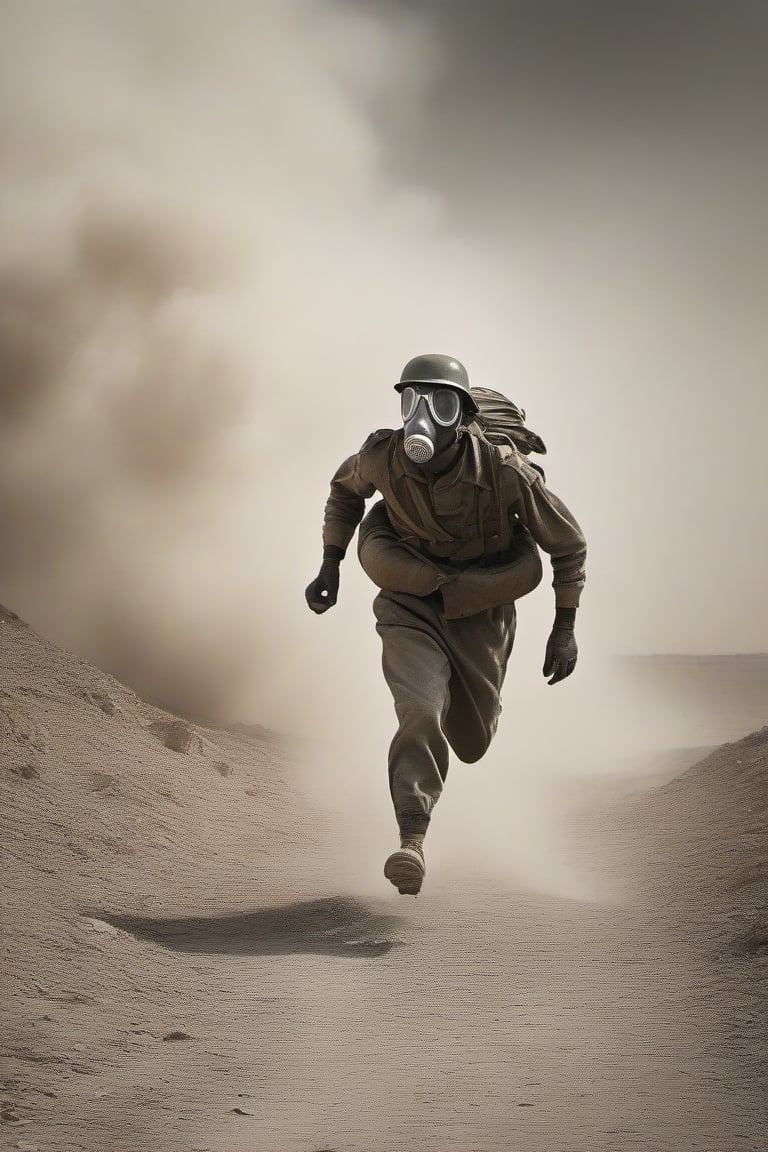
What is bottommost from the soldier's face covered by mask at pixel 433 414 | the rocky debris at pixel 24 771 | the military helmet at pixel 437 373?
the rocky debris at pixel 24 771

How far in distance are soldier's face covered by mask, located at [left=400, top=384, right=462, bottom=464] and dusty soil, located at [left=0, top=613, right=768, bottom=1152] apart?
1643mm

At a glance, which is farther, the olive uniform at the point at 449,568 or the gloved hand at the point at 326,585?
the gloved hand at the point at 326,585

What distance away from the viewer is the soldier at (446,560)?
4.14 meters

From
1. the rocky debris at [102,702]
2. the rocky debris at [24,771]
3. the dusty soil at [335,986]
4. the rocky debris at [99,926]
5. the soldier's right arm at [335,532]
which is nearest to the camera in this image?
the dusty soil at [335,986]

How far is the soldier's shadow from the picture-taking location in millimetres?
3740

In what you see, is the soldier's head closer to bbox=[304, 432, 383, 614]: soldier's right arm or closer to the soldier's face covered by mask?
the soldier's face covered by mask

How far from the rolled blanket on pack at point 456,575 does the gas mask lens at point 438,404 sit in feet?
1.63

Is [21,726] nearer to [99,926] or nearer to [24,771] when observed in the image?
[24,771]

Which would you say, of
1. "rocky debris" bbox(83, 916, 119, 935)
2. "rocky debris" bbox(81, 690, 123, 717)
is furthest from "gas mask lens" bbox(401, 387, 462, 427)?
"rocky debris" bbox(81, 690, 123, 717)

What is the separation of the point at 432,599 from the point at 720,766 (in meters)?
2.85

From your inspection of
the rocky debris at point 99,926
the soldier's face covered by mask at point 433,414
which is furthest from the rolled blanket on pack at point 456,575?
the rocky debris at point 99,926

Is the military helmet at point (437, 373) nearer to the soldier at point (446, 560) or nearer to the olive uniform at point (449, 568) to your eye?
the soldier at point (446, 560)

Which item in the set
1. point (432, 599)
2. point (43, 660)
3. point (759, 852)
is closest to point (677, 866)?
point (759, 852)

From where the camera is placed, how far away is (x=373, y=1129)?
2.41 meters
